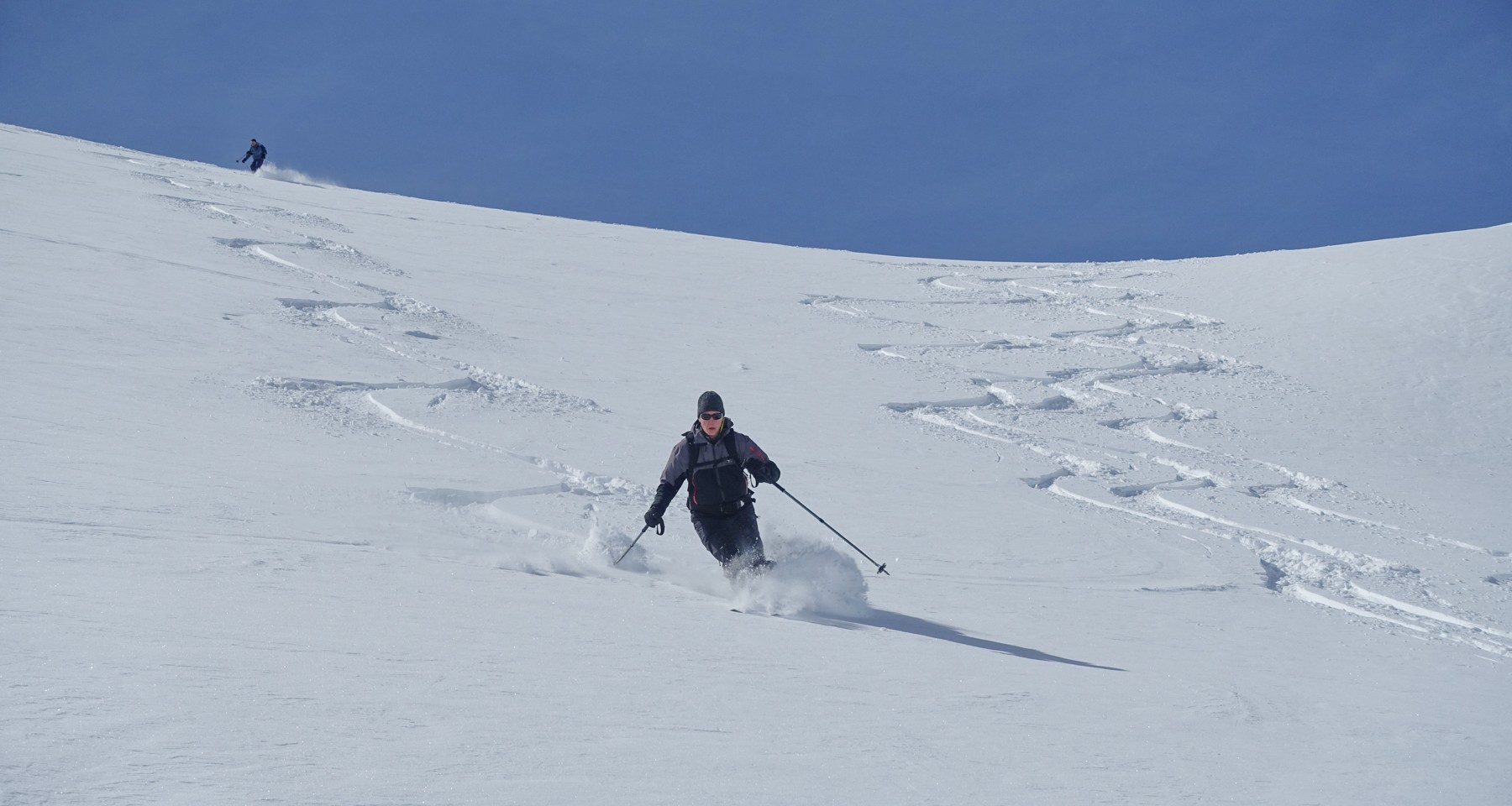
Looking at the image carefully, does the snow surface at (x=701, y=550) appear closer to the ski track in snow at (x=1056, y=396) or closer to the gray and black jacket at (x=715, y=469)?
the ski track in snow at (x=1056, y=396)

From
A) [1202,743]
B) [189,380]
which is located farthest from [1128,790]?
[189,380]

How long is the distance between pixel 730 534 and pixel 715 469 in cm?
42

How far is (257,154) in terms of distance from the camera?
32562mm

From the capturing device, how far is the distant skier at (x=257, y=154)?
32.3m

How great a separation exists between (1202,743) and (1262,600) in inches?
170

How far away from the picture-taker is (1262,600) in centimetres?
803

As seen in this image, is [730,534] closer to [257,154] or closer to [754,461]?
[754,461]

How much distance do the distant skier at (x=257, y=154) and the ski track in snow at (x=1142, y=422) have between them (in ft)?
68.2

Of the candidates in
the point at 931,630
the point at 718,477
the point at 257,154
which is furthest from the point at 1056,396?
Answer: the point at 257,154

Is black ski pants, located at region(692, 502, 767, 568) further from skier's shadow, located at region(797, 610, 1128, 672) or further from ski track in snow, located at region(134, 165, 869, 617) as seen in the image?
skier's shadow, located at region(797, 610, 1128, 672)

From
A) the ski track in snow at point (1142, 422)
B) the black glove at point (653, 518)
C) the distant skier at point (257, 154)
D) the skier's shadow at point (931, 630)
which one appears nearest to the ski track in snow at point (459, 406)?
the skier's shadow at point (931, 630)

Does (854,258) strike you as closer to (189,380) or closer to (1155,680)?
(189,380)

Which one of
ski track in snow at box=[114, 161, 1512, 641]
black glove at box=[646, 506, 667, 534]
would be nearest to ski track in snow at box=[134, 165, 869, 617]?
ski track in snow at box=[114, 161, 1512, 641]

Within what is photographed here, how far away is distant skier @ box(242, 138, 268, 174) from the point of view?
32.3 meters
